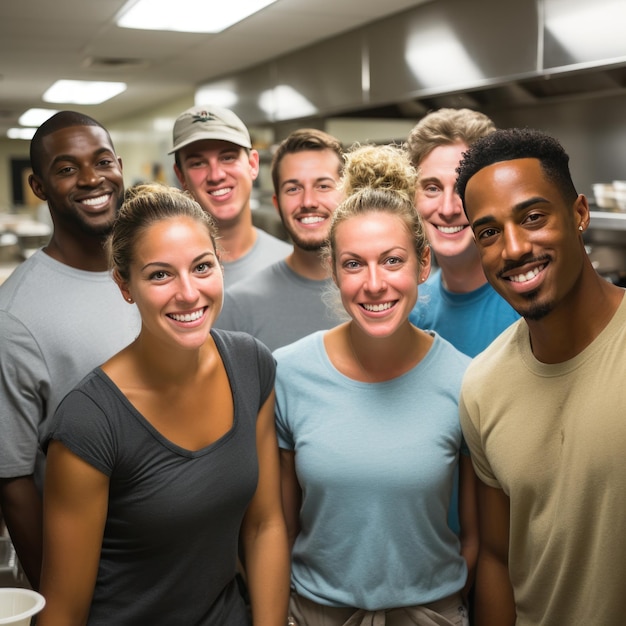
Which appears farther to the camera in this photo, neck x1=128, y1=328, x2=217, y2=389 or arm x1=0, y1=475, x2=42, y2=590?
arm x1=0, y1=475, x2=42, y2=590

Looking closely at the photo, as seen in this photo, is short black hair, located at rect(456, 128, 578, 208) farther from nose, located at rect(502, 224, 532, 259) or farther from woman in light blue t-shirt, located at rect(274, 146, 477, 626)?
woman in light blue t-shirt, located at rect(274, 146, 477, 626)

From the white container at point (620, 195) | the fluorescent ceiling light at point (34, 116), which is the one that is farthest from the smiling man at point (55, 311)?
the fluorescent ceiling light at point (34, 116)

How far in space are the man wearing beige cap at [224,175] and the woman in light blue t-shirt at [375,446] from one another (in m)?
0.87

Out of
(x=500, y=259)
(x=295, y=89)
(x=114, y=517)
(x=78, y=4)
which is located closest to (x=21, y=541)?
(x=114, y=517)

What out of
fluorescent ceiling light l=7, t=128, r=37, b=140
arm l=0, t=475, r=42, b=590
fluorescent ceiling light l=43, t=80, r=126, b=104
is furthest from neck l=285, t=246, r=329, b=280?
fluorescent ceiling light l=7, t=128, r=37, b=140

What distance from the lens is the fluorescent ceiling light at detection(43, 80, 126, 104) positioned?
7190 millimetres

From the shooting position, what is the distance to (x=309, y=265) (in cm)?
231

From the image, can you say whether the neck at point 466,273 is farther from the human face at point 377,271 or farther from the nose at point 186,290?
the nose at point 186,290

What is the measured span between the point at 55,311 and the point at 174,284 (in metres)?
0.46

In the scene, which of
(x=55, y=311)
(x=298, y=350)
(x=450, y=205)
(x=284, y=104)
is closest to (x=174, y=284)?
(x=298, y=350)

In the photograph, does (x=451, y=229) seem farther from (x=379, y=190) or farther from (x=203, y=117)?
(x=203, y=117)

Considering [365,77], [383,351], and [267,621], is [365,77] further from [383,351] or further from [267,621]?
[267,621]

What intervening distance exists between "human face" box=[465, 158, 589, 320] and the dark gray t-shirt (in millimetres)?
640

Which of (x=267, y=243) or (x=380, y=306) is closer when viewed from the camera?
(x=380, y=306)
